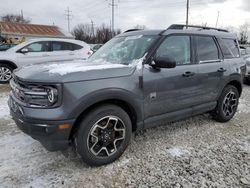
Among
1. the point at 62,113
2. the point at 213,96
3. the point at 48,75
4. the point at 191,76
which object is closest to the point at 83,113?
the point at 62,113

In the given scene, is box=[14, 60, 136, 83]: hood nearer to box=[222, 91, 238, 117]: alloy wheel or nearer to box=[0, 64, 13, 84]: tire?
box=[222, 91, 238, 117]: alloy wheel

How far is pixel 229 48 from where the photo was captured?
15.4ft

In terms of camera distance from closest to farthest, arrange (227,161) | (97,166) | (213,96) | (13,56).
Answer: (97,166) < (227,161) < (213,96) < (13,56)

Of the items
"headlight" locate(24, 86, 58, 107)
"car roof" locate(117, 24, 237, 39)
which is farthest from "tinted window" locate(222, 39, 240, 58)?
"headlight" locate(24, 86, 58, 107)

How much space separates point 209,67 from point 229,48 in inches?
37.1

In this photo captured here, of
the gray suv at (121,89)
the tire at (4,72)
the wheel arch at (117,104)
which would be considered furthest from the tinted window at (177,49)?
the tire at (4,72)

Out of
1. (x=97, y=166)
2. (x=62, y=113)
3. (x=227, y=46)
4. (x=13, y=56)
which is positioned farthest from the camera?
(x=13, y=56)

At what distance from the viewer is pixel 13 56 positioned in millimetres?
8430

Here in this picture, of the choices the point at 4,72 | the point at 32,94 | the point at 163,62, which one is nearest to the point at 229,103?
the point at 163,62

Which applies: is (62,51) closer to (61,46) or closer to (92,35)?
(61,46)

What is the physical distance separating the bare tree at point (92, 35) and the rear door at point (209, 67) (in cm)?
5466

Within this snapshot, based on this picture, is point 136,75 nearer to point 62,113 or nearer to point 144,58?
point 144,58

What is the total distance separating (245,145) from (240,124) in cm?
110

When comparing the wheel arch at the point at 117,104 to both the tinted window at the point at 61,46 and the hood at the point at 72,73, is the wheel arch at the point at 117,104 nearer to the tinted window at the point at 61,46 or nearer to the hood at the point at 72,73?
the hood at the point at 72,73
